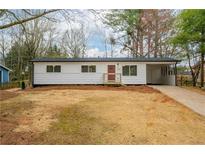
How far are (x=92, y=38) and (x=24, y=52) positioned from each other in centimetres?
723

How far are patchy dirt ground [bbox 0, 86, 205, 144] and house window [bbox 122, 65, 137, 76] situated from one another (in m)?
9.36

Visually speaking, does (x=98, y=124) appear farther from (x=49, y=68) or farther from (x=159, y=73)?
(x=159, y=73)

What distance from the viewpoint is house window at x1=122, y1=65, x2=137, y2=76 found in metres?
19.9

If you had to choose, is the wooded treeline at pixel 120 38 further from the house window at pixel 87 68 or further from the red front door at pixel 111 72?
the house window at pixel 87 68

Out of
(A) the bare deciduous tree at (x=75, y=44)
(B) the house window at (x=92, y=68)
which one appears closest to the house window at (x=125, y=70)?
(B) the house window at (x=92, y=68)

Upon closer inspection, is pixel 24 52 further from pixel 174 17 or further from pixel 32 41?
pixel 174 17

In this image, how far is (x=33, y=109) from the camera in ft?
31.2

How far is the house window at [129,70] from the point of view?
19.9 meters

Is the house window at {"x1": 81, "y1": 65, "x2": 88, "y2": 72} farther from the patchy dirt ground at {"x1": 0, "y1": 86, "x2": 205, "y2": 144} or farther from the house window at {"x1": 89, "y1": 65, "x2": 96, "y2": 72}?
the patchy dirt ground at {"x1": 0, "y1": 86, "x2": 205, "y2": 144}

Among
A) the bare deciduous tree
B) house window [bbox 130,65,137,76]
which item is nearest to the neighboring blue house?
the bare deciduous tree

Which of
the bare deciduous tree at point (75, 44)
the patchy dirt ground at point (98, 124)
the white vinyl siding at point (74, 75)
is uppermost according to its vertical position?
the bare deciduous tree at point (75, 44)

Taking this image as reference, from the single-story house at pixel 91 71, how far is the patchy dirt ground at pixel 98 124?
9.18m

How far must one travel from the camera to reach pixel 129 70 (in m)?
20.0
